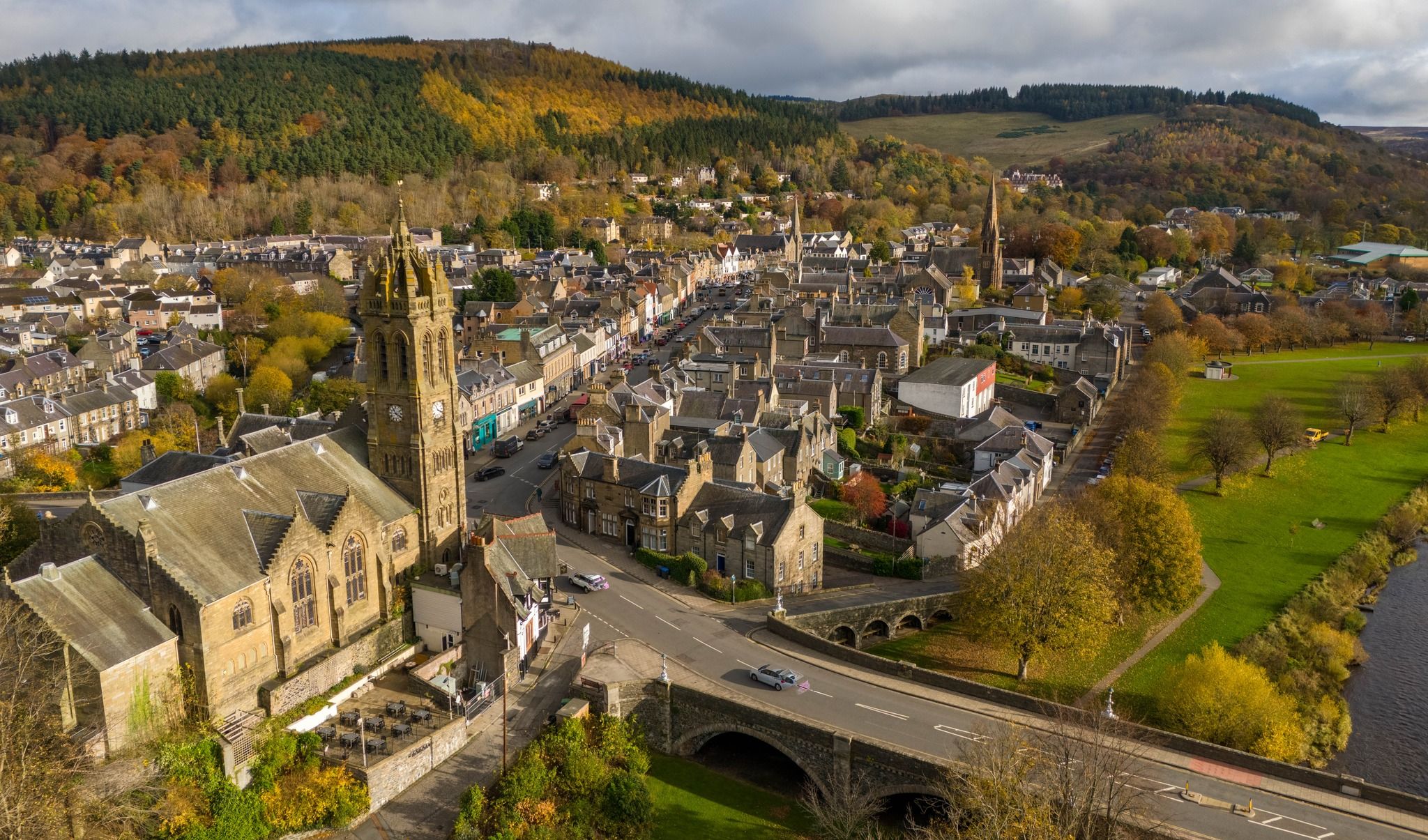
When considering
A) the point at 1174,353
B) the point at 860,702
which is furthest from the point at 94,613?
the point at 1174,353

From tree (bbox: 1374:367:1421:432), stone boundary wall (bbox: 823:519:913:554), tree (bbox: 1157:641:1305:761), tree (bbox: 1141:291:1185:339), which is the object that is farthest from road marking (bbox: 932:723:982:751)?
tree (bbox: 1141:291:1185:339)

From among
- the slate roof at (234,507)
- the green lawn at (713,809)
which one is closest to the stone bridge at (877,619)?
the green lawn at (713,809)

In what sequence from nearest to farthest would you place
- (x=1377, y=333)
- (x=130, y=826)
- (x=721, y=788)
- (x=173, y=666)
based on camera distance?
(x=130, y=826) < (x=173, y=666) < (x=721, y=788) < (x=1377, y=333)

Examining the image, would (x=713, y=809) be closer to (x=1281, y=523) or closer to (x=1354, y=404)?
(x=1281, y=523)

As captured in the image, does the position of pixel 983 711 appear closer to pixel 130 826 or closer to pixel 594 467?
pixel 594 467

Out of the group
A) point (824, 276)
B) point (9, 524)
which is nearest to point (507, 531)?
point (9, 524)

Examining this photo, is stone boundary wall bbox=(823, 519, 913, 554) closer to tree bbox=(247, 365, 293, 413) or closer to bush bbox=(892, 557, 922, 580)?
bush bbox=(892, 557, 922, 580)
